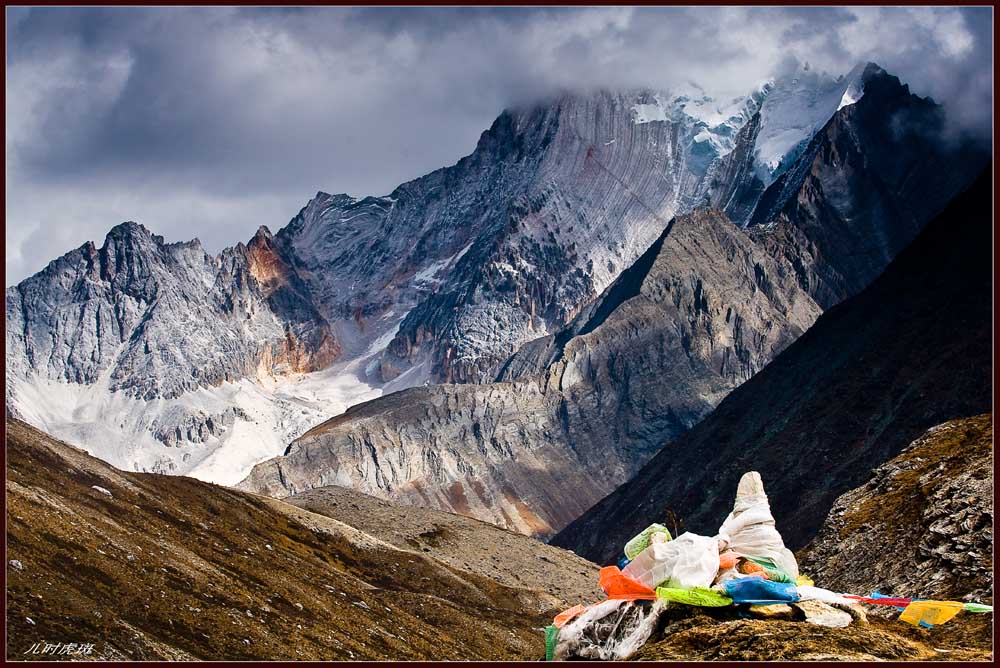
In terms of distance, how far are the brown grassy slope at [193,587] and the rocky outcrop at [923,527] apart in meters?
26.0

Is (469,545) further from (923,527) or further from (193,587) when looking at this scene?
(923,527)

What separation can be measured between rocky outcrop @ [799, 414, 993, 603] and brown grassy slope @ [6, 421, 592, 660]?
26.0 m

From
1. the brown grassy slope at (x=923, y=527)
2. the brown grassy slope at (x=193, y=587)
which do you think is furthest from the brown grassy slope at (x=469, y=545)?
the brown grassy slope at (x=923, y=527)

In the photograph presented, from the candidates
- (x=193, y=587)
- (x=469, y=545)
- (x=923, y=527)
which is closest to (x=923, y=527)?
(x=923, y=527)

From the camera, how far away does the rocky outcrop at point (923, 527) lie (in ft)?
105

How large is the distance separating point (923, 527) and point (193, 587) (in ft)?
129

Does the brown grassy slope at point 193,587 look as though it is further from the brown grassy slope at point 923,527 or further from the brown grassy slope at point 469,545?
the brown grassy slope at point 923,527

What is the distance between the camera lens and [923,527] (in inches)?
1390

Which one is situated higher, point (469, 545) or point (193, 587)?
point (469, 545)

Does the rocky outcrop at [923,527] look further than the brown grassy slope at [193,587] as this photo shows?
No

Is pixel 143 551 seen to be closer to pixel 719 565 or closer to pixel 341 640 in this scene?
pixel 341 640

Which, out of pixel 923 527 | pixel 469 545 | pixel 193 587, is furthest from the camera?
pixel 469 545

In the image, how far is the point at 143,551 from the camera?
2638 inches

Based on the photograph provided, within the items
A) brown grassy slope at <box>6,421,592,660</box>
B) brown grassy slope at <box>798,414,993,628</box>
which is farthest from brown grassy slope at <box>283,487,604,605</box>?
brown grassy slope at <box>798,414,993,628</box>
